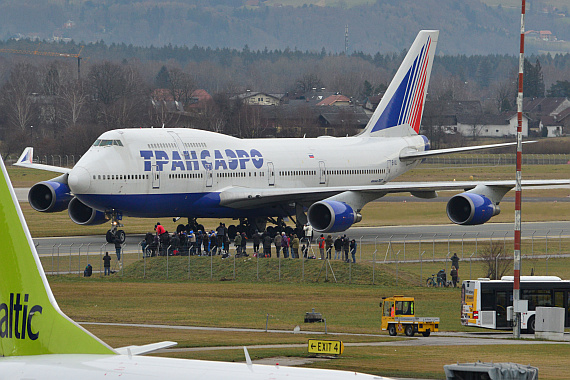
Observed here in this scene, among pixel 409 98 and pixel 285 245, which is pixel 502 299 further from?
pixel 409 98

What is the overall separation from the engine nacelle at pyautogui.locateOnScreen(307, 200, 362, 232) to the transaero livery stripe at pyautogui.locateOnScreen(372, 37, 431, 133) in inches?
552

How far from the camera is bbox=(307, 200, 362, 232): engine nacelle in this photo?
48.6m

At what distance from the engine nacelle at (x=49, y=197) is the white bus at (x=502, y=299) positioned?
2588 centimetres

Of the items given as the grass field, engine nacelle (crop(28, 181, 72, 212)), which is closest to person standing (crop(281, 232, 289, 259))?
the grass field

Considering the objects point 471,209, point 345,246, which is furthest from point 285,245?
point 471,209

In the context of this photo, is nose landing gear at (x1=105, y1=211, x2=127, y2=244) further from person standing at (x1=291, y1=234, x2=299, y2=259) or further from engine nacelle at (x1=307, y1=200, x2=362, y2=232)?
engine nacelle at (x1=307, y1=200, x2=362, y2=232)

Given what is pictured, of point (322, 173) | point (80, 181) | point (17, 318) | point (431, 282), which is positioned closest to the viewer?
point (17, 318)

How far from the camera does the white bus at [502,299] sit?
3456 centimetres

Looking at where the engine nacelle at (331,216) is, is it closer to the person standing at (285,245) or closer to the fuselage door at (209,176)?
the person standing at (285,245)

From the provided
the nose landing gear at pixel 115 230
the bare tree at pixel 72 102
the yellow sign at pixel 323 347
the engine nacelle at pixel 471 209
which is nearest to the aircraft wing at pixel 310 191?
the engine nacelle at pixel 471 209

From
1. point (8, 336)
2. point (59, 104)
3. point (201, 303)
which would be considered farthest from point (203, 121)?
point (8, 336)

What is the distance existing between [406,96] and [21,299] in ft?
170

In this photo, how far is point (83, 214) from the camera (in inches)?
2126

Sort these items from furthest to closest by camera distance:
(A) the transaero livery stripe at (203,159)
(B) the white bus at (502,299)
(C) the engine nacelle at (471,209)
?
(A) the transaero livery stripe at (203,159), (C) the engine nacelle at (471,209), (B) the white bus at (502,299)
